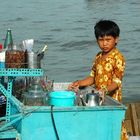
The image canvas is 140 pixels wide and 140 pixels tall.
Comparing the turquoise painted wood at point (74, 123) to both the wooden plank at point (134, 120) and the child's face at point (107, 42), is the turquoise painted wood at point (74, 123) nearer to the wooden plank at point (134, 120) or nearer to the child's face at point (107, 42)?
the child's face at point (107, 42)

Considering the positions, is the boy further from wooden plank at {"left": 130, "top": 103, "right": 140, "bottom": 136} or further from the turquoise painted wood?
wooden plank at {"left": 130, "top": 103, "right": 140, "bottom": 136}

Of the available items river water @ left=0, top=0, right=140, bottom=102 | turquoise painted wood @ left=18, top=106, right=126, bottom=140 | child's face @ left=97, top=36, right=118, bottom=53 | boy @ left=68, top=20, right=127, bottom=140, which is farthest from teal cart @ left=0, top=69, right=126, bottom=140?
river water @ left=0, top=0, right=140, bottom=102

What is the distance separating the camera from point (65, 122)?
343cm

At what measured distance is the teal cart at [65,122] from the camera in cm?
338

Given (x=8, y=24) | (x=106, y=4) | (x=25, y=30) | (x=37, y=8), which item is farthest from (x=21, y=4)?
(x=25, y=30)

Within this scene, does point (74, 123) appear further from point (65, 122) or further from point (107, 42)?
point (107, 42)

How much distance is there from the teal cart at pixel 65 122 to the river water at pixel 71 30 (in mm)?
2926

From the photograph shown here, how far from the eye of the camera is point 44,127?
3420mm

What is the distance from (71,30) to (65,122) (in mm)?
14761

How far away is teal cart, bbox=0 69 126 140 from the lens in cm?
338

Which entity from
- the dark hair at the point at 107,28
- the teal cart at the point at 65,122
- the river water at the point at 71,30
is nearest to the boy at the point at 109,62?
the dark hair at the point at 107,28

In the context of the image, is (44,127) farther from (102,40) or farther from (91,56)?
(91,56)

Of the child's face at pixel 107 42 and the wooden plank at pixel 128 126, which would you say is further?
the wooden plank at pixel 128 126

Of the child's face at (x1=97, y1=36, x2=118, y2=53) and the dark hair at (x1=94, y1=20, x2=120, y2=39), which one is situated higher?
the dark hair at (x1=94, y1=20, x2=120, y2=39)
